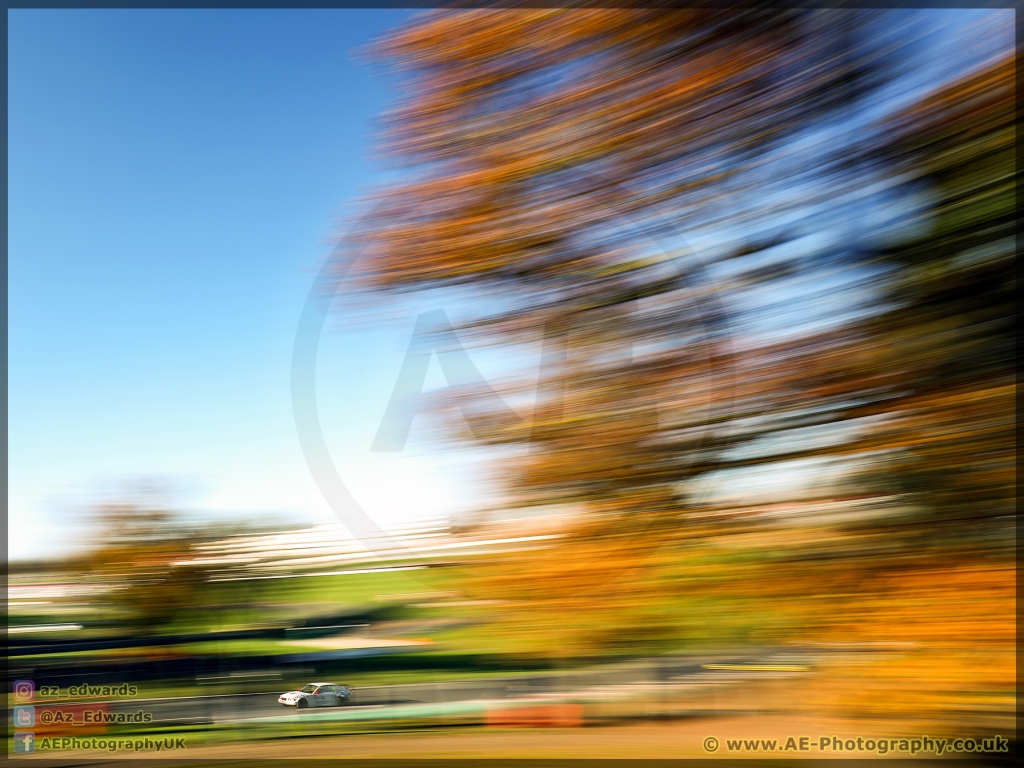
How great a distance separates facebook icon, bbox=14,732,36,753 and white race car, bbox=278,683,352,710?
1.00m

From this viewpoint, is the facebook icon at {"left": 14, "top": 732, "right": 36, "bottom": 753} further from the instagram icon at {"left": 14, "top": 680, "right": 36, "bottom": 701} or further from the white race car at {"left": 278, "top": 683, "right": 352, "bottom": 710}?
the white race car at {"left": 278, "top": 683, "right": 352, "bottom": 710}

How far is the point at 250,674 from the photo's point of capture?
7.44 ft

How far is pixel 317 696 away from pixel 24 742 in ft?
3.97

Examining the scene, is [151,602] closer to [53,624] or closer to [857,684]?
[53,624]

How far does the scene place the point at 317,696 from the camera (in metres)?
2.24

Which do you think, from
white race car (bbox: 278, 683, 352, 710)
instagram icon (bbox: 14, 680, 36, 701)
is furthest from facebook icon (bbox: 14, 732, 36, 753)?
white race car (bbox: 278, 683, 352, 710)

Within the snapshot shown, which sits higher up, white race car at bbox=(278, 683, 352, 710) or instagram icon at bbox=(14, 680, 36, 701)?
instagram icon at bbox=(14, 680, 36, 701)

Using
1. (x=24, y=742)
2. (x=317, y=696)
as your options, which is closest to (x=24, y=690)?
(x=24, y=742)

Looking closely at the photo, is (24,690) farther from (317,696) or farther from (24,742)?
(317,696)

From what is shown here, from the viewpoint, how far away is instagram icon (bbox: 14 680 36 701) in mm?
2301

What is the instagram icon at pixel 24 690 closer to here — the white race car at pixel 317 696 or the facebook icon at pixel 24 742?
the facebook icon at pixel 24 742

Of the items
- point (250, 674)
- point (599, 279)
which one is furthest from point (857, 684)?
point (250, 674)

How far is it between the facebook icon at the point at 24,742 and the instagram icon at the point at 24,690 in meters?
0.13

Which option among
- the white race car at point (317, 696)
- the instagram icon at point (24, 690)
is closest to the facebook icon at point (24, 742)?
the instagram icon at point (24, 690)
